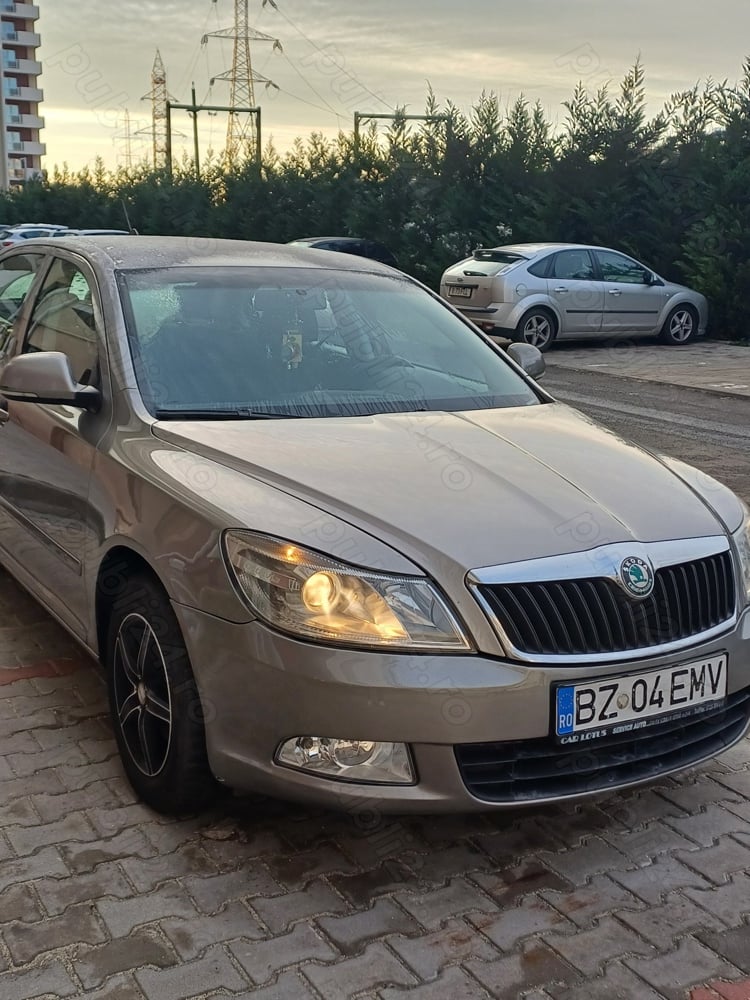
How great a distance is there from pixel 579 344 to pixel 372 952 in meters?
16.0

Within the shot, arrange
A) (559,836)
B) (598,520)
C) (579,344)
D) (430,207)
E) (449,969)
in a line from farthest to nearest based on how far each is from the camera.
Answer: (430,207), (579,344), (559,836), (598,520), (449,969)

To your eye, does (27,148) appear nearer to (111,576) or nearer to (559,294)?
(559,294)

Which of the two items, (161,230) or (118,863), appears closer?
(118,863)

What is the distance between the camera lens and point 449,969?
246 centimetres

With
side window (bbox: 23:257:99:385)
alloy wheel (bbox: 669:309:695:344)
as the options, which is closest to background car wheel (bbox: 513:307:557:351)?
alloy wheel (bbox: 669:309:695:344)

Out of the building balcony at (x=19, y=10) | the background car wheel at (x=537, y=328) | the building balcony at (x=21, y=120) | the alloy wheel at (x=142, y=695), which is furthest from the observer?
the building balcony at (x=21, y=120)

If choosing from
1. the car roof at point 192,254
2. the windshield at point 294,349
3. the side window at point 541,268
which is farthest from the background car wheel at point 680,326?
the windshield at point 294,349

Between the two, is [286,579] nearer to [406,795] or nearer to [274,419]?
[406,795]

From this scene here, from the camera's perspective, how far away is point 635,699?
8.80ft

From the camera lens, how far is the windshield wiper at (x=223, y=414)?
11.0 ft

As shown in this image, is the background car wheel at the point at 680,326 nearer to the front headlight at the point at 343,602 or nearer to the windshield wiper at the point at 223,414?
the windshield wiper at the point at 223,414

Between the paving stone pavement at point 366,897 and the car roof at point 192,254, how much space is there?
5.86 feet

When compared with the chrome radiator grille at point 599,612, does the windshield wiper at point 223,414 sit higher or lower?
higher

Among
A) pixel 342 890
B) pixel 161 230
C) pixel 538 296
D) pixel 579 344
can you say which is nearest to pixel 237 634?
pixel 342 890
